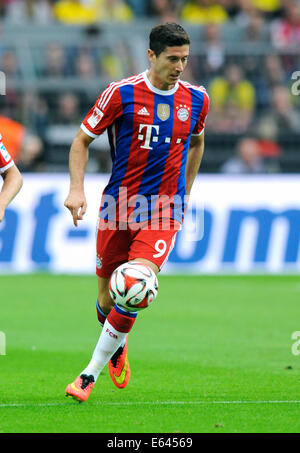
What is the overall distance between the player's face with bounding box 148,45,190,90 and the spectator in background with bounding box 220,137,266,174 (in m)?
10.4

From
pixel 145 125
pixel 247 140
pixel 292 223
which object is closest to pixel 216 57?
pixel 247 140

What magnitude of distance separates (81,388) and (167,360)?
6.91ft

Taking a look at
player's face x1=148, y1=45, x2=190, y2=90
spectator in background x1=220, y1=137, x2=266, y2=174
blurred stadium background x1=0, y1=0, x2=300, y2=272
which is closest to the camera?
player's face x1=148, y1=45, x2=190, y2=90

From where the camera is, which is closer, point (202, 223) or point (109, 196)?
point (109, 196)

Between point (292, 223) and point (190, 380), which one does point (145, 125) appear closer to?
point (190, 380)

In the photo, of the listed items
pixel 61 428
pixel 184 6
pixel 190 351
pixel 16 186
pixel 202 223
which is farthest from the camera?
pixel 184 6

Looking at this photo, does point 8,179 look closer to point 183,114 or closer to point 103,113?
point 103,113

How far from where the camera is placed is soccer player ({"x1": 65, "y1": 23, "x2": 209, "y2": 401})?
6.93 metres

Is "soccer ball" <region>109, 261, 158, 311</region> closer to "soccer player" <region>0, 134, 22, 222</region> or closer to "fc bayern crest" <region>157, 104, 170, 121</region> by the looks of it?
"soccer player" <region>0, 134, 22, 222</region>

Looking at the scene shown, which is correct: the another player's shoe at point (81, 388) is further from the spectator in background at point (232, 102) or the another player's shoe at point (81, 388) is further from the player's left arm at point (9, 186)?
the spectator in background at point (232, 102)

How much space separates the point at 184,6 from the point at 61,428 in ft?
55.0

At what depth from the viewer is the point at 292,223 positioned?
633 inches

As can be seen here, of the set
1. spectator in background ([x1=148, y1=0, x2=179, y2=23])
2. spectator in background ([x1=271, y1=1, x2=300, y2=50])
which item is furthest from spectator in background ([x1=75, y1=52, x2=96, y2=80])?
spectator in background ([x1=271, y1=1, x2=300, y2=50])

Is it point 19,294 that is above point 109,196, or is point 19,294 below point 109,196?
below
